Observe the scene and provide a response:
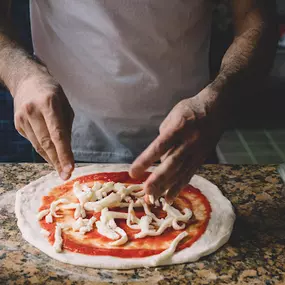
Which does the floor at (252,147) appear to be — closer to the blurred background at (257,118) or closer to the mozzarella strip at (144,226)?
the blurred background at (257,118)

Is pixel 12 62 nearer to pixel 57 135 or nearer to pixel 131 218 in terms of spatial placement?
pixel 57 135

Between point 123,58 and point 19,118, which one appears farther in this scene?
point 123,58

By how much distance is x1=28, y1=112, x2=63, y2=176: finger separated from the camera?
1.10 metres

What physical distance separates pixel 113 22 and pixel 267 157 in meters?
2.25

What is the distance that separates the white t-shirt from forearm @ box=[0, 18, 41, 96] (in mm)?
186

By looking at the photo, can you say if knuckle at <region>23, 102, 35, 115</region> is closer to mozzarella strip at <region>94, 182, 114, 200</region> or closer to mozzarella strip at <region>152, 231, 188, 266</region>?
mozzarella strip at <region>94, 182, 114, 200</region>

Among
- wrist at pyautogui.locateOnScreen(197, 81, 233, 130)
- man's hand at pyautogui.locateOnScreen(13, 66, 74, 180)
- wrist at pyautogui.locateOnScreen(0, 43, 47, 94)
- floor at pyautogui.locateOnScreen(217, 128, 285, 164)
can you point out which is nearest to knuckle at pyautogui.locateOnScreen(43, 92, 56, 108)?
man's hand at pyautogui.locateOnScreen(13, 66, 74, 180)

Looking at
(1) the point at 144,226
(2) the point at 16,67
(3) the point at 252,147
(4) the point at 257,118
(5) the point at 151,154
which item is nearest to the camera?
(5) the point at 151,154

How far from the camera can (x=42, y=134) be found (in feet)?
3.65

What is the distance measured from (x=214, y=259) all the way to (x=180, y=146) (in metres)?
0.26

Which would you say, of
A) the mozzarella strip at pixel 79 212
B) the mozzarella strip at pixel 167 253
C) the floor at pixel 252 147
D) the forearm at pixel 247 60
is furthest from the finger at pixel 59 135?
the floor at pixel 252 147

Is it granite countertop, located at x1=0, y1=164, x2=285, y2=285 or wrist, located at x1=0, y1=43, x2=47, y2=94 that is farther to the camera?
wrist, located at x1=0, y1=43, x2=47, y2=94

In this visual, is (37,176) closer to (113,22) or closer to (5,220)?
(5,220)

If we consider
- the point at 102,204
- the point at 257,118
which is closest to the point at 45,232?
the point at 102,204
